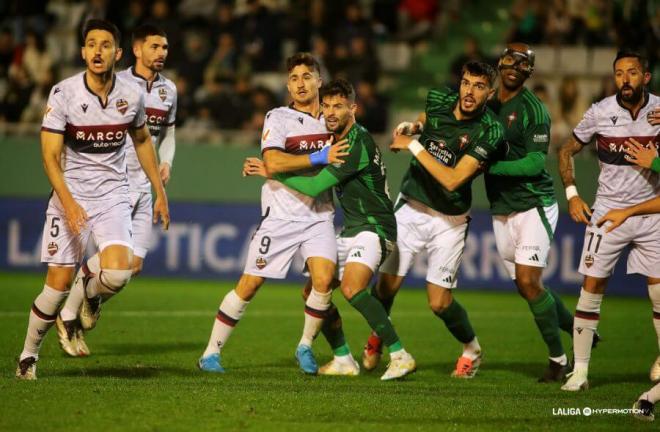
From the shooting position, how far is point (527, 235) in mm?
9125

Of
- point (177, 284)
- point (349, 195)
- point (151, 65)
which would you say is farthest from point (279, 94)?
point (349, 195)

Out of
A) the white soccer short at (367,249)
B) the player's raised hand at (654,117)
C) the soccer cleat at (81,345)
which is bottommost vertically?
the soccer cleat at (81,345)

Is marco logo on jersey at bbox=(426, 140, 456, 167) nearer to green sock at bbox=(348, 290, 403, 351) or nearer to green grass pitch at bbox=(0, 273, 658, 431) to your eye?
green sock at bbox=(348, 290, 403, 351)

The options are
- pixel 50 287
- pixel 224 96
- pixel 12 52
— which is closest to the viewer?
pixel 50 287

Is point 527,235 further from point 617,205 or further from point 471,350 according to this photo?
point 471,350

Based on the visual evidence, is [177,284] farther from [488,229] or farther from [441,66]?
[441,66]

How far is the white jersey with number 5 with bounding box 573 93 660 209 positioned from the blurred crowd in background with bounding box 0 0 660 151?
8361 mm

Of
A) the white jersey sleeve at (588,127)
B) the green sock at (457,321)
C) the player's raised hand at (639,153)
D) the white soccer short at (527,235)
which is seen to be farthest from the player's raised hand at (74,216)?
the player's raised hand at (639,153)

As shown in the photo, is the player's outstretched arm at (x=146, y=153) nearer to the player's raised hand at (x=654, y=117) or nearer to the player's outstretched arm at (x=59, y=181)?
the player's outstretched arm at (x=59, y=181)

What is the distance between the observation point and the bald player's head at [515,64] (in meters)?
8.91

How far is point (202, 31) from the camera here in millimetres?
19312

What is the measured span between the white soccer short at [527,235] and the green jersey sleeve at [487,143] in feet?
2.43

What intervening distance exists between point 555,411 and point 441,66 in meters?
13.8

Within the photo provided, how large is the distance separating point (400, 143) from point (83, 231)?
8.05 feet
